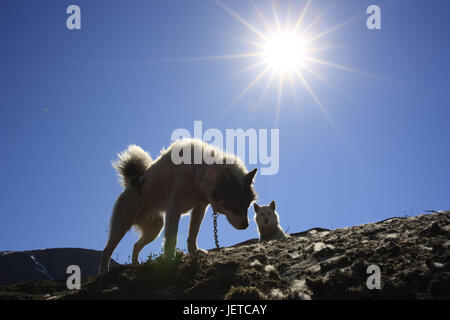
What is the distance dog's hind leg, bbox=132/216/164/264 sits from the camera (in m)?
7.64

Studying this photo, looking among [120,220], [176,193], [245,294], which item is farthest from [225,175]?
[120,220]

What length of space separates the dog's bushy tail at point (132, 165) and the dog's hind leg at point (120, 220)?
55 cm

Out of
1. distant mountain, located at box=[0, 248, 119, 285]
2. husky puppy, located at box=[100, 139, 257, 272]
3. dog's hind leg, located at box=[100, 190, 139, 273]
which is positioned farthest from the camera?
distant mountain, located at box=[0, 248, 119, 285]

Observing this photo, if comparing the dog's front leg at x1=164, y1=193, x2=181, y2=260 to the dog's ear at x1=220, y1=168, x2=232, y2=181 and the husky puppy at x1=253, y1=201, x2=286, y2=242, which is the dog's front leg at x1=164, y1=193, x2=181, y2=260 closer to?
the dog's ear at x1=220, y1=168, x2=232, y2=181

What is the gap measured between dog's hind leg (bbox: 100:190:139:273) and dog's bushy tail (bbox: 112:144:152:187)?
0.55 metres

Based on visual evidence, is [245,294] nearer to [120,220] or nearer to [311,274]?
[311,274]

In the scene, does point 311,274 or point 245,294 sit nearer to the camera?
point 245,294

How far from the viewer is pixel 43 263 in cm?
1906

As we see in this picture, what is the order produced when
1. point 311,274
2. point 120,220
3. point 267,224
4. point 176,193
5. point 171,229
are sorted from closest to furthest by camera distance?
point 311,274
point 171,229
point 176,193
point 120,220
point 267,224

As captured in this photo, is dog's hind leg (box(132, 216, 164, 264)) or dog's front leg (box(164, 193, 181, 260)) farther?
dog's hind leg (box(132, 216, 164, 264))

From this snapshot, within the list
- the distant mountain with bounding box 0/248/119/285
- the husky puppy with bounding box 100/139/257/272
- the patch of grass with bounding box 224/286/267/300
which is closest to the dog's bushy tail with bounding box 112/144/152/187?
the husky puppy with bounding box 100/139/257/272

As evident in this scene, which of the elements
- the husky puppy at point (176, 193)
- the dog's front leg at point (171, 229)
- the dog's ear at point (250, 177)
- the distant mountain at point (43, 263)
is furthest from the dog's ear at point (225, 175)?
the distant mountain at point (43, 263)

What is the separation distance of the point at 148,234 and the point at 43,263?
15194 mm
